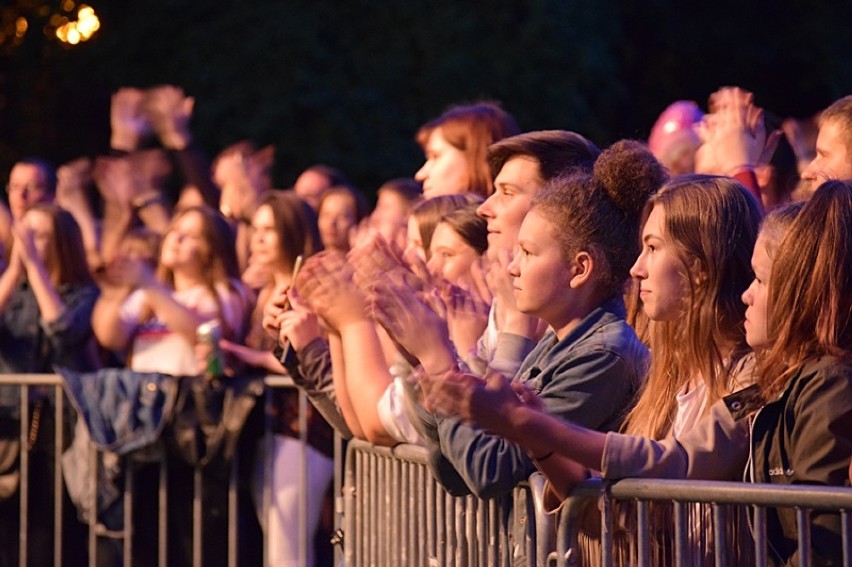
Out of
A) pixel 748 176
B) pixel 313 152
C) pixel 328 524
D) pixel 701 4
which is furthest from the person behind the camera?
pixel 701 4

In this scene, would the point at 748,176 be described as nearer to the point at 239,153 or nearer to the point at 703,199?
the point at 703,199

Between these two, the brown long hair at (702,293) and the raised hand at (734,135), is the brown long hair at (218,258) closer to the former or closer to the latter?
the raised hand at (734,135)

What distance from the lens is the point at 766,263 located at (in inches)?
151

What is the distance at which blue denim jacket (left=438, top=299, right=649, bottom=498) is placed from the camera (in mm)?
3873

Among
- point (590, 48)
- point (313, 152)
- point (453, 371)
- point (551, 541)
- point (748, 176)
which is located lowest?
point (551, 541)

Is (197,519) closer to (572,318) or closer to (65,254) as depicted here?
(65,254)

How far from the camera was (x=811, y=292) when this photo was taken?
3.63 m

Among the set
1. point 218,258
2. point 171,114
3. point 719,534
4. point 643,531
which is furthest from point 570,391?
point 171,114

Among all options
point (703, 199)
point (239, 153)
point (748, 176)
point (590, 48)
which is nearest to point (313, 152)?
point (590, 48)

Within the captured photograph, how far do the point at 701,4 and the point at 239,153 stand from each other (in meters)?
7.49

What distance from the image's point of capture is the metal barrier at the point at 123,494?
7.16 m

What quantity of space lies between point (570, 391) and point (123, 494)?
4020 millimetres

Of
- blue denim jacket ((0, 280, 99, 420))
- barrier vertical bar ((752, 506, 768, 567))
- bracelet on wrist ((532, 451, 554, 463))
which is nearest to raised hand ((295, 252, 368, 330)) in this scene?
bracelet on wrist ((532, 451, 554, 463))

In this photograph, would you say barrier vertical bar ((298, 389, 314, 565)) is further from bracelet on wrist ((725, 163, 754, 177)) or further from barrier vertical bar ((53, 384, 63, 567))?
bracelet on wrist ((725, 163, 754, 177))
